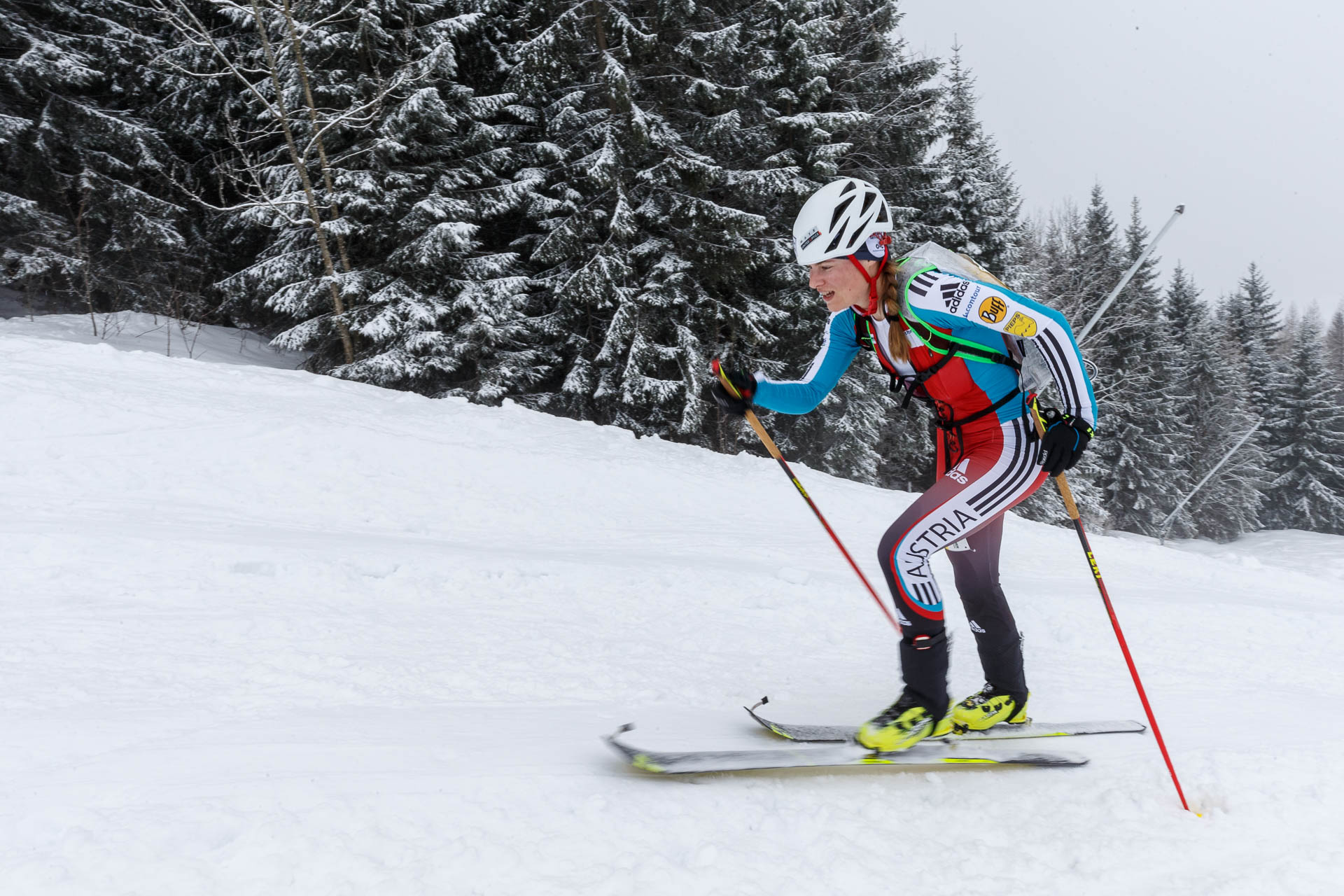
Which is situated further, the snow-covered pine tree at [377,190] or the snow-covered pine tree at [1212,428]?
the snow-covered pine tree at [1212,428]

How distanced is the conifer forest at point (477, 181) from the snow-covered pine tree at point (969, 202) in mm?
823

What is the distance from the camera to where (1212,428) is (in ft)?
114

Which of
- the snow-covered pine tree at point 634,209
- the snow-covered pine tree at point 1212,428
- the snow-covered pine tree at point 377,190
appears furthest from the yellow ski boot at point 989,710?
the snow-covered pine tree at point 1212,428

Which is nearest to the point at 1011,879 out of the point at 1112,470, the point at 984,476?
the point at 984,476

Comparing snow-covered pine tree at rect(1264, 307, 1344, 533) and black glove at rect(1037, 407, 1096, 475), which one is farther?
snow-covered pine tree at rect(1264, 307, 1344, 533)

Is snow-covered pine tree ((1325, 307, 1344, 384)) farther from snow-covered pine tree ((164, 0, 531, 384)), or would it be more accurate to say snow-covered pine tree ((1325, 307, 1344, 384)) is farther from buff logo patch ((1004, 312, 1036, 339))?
buff logo patch ((1004, 312, 1036, 339))

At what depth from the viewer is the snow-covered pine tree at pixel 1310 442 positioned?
119 ft

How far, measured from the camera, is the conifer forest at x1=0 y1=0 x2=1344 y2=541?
1323 cm

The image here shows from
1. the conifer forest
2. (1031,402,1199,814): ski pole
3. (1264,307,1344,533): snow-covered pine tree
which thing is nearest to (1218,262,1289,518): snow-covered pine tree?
(1264,307,1344,533): snow-covered pine tree

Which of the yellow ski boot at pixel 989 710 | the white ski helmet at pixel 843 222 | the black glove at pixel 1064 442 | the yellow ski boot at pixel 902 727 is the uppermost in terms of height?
the white ski helmet at pixel 843 222

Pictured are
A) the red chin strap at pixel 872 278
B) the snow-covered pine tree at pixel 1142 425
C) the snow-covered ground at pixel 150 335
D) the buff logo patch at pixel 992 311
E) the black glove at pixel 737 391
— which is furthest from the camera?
the snow-covered pine tree at pixel 1142 425

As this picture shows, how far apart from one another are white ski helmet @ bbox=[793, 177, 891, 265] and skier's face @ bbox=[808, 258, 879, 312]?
0.04m

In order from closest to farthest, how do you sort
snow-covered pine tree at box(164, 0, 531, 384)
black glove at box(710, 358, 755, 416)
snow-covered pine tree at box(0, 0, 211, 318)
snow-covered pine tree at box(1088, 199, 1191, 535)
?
1. black glove at box(710, 358, 755, 416)
2. snow-covered pine tree at box(164, 0, 531, 384)
3. snow-covered pine tree at box(0, 0, 211, 318)
4. snow-covered pine tree at box(1088, 199, 1191, 535)

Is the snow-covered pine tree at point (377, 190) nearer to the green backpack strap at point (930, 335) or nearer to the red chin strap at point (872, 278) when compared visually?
the red chin strap at point (872, 278)
